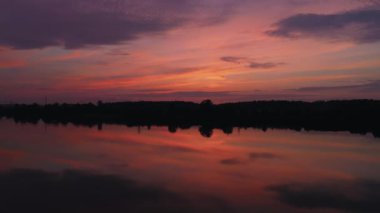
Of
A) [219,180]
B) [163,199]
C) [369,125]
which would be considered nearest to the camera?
[163,199]

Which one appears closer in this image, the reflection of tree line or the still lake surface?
the still lake surface

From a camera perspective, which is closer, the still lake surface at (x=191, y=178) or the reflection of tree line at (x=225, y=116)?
the still lake surface at (x=191, y=178)

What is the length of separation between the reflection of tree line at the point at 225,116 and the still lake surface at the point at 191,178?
13983 millimetres

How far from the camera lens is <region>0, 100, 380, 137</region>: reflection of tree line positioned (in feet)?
164

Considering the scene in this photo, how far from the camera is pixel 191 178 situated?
17500 mm

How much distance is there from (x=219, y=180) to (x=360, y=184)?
18.0 ft

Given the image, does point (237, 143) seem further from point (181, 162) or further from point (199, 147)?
point (181, 162)

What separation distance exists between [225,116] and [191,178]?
175ft

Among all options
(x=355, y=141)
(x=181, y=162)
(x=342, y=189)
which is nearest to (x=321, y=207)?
(x=342, y=189)

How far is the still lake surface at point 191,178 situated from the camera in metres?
13.1

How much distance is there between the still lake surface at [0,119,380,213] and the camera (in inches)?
514

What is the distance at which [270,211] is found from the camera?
1241cm

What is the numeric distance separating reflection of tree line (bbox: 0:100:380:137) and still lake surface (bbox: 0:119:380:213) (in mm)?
13983

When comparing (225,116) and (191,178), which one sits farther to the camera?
(225,116)
